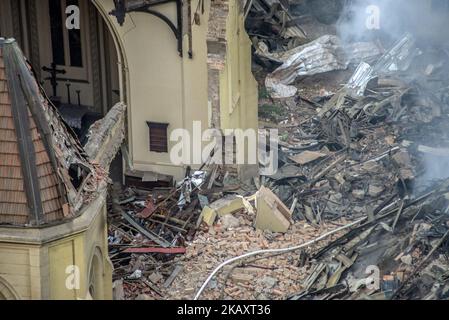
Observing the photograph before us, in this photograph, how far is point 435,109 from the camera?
3497 centimetres

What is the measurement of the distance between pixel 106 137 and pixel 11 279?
751cm

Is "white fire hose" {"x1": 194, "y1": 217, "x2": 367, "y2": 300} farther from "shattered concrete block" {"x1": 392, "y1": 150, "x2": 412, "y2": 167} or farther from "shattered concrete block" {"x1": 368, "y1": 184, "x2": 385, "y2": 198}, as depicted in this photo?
"shattered concrete block" {"x1": 392, "y1": 150, "x2": 412, "y2": 167}

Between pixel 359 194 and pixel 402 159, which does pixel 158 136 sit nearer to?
pixel 359 194

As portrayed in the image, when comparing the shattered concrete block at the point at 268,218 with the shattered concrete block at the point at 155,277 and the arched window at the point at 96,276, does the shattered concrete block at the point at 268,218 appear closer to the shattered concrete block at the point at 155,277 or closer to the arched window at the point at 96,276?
the shattered concrete block at the point at 155,277

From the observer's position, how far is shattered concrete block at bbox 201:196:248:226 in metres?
28.6

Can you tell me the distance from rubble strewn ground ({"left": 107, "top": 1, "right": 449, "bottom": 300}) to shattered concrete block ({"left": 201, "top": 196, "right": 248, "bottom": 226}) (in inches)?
2.3

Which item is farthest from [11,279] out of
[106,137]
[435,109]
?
[435,109]

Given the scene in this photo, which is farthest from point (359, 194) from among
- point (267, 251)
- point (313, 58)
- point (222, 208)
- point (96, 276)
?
point (313, 58)

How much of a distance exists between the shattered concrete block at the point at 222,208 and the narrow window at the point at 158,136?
2.55 metres

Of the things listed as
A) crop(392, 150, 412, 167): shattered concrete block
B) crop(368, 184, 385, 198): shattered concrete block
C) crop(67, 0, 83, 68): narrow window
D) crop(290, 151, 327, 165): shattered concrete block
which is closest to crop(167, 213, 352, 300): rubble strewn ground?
crop(368, 184, 385, 198): shattered concrete block

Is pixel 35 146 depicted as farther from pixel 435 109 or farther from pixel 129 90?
pixel 435 109

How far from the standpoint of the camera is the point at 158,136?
3103 centimetres

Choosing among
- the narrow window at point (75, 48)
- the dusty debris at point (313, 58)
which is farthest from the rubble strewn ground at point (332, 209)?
the narrow window at point (75, 48)

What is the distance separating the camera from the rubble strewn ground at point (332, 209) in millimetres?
25812
